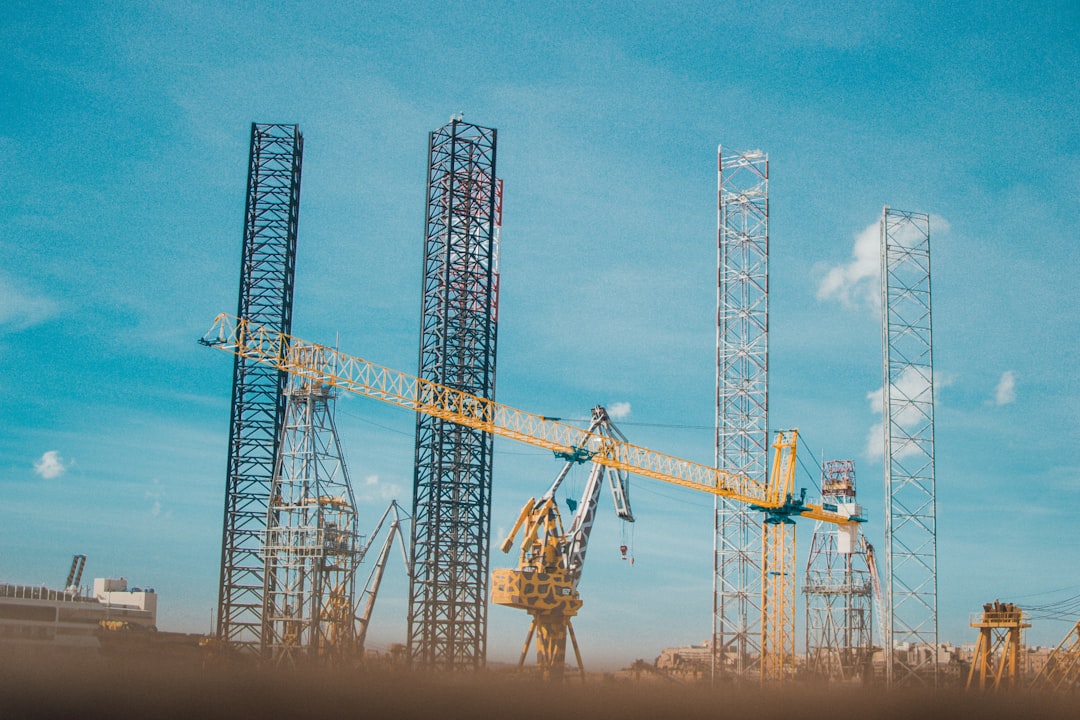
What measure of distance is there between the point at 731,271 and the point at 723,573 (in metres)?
19.4

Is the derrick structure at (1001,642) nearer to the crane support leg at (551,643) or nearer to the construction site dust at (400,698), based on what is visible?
the construction site dust at (400,698)

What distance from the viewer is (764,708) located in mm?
61812

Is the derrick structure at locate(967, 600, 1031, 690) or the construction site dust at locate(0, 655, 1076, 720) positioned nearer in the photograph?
the construction site dust at locate(0, 655, 1076, 720)

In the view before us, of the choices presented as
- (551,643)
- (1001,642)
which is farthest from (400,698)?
(1001,642)

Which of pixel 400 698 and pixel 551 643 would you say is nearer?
pixel 400 698

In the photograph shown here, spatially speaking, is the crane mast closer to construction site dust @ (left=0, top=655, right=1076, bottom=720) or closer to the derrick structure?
construction site dust @ (left=0, top=655, right=1076, bottom=720)

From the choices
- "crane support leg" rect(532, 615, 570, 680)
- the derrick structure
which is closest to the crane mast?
"crane support leg" rect(532, 615, 570, 680)

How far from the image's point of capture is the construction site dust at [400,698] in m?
51.2

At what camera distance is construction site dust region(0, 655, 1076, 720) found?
51188 mm

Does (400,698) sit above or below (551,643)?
below

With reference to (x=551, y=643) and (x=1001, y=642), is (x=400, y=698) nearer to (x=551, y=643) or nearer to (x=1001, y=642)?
(x=551, y=643)

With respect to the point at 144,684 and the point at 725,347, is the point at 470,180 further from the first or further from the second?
the point at 144,684

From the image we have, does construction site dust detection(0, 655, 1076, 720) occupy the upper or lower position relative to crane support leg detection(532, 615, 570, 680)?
lower

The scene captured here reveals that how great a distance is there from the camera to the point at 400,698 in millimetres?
55625
